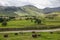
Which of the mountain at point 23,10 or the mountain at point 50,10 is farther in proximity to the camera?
the mountain at point 50,10

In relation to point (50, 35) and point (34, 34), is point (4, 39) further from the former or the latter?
point (50, 35)

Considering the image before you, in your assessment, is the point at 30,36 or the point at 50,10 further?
the point at 50,10

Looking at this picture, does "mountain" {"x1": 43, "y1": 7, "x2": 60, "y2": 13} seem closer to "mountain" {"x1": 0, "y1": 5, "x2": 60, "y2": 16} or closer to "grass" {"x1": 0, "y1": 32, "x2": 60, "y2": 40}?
"mountain" {"x1": 0, "y1": 5, "x2": 60, "y2": 16}

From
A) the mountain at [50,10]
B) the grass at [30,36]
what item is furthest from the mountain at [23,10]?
the grass at [30,36]

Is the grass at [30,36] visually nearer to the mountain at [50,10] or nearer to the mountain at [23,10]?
the mountain at [23,10]

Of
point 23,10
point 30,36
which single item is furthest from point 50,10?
point 30,36

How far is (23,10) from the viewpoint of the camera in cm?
1175

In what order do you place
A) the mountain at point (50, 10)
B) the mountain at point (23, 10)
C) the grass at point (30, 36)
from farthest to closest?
1. the mountain at point (50, 10)
2. the mountain at point (23, 10)
3. the grass at point (30, 36)

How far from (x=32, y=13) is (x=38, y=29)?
37.3 inches

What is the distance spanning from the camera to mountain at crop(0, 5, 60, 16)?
1154 cm

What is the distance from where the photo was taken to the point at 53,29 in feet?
38.1

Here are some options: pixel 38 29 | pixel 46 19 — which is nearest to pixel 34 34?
pixel 38 29

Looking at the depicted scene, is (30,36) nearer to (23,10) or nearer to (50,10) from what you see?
(23,10)

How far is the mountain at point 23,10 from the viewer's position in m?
11.5
